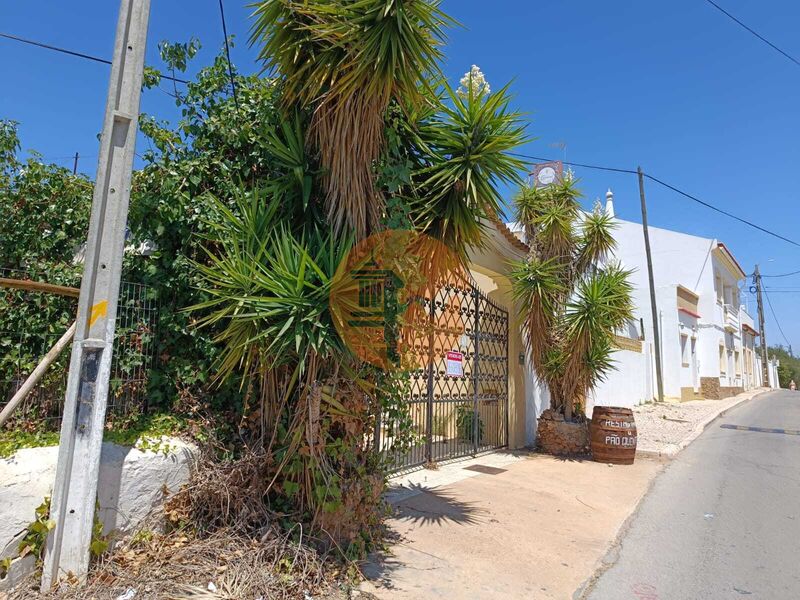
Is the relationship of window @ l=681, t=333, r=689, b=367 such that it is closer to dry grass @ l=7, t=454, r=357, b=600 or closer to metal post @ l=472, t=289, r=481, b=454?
metal post @ l=472, t=289, r=481, b=454

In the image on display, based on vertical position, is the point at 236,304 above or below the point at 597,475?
above

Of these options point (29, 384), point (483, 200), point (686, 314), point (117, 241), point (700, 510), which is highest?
point (686, 314)

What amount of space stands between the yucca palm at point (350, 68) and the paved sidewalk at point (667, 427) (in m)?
8.67

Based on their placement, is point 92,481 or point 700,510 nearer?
point 92,481

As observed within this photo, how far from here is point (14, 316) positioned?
439cm

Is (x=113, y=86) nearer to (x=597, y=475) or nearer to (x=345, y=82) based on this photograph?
Answer: (x=345, y=82)

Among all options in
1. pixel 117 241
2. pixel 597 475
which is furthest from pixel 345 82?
pixel 597 475

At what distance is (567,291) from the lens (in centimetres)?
960

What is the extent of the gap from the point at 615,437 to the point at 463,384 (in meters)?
2.87

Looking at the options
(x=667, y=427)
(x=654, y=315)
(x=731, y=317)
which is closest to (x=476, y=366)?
(x=667, y=427)

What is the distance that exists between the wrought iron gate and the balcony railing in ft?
100

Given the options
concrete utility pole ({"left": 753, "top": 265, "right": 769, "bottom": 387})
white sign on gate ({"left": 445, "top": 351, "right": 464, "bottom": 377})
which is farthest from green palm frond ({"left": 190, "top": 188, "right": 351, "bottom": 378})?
concrete utility pole ({"left": 753, "top": 265, "right": 769, "bottom": 387})

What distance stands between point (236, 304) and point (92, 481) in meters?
1.47

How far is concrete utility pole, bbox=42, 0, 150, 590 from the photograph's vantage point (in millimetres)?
3391
